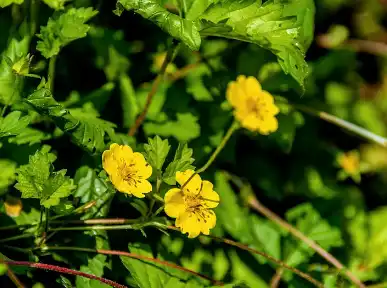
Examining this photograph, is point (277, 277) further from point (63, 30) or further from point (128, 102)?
point (63, 30)

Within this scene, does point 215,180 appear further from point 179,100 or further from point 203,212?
point 203,212

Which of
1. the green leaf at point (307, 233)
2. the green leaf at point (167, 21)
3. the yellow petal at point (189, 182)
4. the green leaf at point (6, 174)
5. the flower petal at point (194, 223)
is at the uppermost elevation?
the green leaf at point (167, 21)

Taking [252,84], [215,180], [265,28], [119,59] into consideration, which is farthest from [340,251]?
[119,59]

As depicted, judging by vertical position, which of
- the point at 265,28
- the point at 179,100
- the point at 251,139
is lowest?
the point at 251,139

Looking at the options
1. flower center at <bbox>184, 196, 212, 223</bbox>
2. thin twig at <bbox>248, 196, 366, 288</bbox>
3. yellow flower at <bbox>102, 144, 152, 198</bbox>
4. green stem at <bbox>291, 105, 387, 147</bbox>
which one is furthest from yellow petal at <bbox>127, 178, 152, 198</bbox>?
green stem at <bbox>291, 105, 387, 147</bbox>

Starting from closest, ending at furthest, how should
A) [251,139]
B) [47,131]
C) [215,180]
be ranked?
1. [47,131]
2. [215,180]
3. [251,139]

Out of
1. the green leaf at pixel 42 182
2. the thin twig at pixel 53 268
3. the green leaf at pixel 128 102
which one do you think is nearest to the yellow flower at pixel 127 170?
the green leaf at pixel 42 182

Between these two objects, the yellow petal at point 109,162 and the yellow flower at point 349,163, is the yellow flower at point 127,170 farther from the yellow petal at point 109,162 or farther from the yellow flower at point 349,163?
the yellow flower at point 349,163
